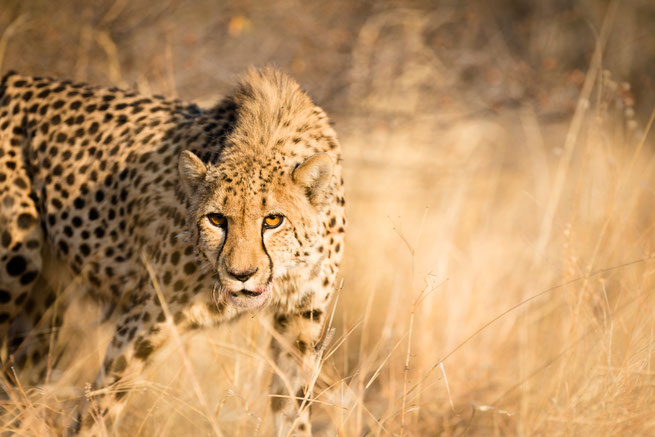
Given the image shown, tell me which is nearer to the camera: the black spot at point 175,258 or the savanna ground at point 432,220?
the black spot at point 175,258

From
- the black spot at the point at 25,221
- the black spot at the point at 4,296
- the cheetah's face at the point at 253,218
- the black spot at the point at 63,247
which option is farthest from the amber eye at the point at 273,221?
the black spot at the point at 4,296

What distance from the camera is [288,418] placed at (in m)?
2.78

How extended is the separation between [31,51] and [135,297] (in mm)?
2949

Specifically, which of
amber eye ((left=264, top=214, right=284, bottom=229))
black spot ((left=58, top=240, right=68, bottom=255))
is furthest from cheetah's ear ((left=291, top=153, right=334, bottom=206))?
black spot ((left=58, top=240, right=68, bottom=255))

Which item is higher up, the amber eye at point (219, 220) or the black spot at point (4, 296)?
the amber eye at point (219, 220)

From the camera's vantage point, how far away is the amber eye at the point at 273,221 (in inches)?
89.0

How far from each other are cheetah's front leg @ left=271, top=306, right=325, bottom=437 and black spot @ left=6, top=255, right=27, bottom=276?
1231mm

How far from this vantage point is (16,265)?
297 cm

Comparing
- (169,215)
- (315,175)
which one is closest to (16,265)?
(169,215)

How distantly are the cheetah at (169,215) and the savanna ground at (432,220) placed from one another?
0.57 feet

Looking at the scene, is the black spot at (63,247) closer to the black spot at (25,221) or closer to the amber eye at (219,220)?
the black spot at (25,221)

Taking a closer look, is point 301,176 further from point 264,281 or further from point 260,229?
point 264,281

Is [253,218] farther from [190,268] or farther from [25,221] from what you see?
[25,221]

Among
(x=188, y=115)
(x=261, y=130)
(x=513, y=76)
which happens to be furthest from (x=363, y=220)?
(x=261, y=130)
